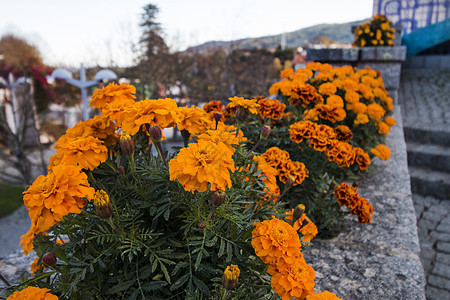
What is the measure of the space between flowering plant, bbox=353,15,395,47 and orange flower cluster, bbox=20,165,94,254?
235 inches

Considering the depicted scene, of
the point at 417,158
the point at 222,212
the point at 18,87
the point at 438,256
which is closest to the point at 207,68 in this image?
the point at 18,87

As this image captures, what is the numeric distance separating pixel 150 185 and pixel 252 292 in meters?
0.54

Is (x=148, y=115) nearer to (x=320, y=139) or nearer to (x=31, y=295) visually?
(x=31, y=295)

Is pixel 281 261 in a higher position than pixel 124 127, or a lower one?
lower

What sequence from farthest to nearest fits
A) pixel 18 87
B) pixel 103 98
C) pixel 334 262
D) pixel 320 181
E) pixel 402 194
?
pixel 18 87 < pixel 402 194 < pixel 320 181 < pixel 334 262 < pixel 103 98

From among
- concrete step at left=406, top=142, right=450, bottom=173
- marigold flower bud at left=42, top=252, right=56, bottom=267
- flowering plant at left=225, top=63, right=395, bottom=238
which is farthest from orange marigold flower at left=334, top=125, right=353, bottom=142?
concrete step at left=406, top=142, right=450, bottom=173

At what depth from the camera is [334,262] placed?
1.70 m

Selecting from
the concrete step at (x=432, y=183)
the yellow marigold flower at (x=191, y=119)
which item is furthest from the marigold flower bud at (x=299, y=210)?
the concrete step at (x=432, y=183)

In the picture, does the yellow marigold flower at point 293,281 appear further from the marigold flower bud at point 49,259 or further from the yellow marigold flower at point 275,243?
the marigold flower bud at point 49,259

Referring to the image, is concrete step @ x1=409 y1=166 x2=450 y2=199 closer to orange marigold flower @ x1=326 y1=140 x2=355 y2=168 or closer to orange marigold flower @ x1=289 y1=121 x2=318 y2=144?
orange marigold flower @ x1=326 y1=140 x2=355 y2=168

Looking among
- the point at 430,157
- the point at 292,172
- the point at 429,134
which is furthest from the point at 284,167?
the point at 429,134

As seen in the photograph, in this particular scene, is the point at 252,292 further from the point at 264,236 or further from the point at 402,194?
the point at 402,194

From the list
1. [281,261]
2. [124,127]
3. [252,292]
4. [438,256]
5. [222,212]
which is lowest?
[438,256]

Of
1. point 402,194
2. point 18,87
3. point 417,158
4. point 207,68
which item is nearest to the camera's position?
point 402,194
